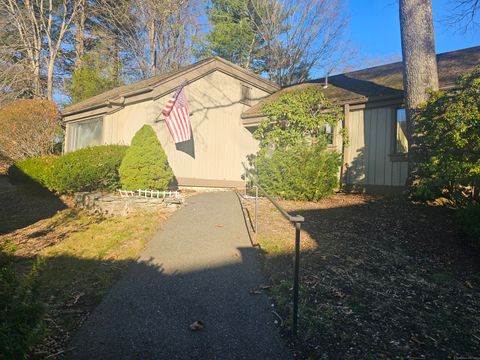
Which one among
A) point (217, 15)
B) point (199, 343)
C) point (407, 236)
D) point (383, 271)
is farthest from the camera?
point (217, 15)

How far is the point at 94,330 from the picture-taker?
3100mm

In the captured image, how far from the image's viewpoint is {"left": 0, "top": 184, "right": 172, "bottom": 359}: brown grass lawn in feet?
10.9

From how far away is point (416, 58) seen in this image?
7848 millimetres

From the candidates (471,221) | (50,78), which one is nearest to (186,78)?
(471,221)

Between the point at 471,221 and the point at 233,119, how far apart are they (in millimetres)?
9775

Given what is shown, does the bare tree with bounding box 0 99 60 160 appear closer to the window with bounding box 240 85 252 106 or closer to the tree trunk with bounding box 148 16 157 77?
the window with bounding box 240 85 252 106

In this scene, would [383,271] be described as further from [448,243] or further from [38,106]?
[38,106]

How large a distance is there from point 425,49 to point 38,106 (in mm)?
13052

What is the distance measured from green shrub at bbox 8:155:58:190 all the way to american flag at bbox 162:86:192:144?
3873 mm

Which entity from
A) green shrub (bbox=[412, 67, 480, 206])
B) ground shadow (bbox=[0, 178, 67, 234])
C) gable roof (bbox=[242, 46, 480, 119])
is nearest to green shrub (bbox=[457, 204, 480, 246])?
green shrub (bbox=[412, 67, 480, 206])

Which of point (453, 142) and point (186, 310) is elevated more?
point (453, 142)

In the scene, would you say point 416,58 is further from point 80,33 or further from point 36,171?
point 80,33

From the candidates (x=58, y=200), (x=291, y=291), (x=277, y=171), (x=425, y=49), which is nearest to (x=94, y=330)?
(x=291, y=291)

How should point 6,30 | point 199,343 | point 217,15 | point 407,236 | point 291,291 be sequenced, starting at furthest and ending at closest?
point 217,15 → point 6,30 → point 407,236 → point 291,291 → point 199,343
